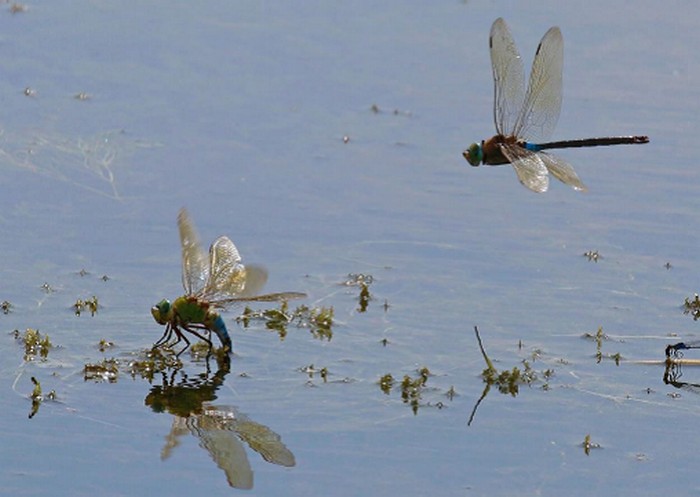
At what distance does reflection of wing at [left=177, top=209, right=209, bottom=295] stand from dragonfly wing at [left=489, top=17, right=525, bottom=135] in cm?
133

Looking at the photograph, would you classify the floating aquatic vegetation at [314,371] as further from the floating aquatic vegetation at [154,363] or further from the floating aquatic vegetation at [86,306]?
the floating aquatic vegetation at [86,306]

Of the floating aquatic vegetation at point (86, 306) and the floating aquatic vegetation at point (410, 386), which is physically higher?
the floating aquatic vegetation at point (86, 306)

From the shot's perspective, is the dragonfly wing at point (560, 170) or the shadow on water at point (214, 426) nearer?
the shadow on water at point (214, 426)

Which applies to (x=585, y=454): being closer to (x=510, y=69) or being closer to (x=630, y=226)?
(x=510, y=69)

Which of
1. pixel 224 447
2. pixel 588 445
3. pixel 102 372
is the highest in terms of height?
pixel 102 372

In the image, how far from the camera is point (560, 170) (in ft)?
20.7

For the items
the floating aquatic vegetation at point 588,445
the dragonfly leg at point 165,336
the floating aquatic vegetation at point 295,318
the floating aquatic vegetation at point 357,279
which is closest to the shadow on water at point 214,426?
the dragonfly leg at point 165,336

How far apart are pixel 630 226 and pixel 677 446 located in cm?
232

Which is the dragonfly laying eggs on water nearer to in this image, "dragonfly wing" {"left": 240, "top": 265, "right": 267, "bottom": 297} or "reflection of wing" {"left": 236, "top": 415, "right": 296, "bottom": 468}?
"dragonfly wing" {"left": 240, "top": 265, "right": 267, "bottom": 297}

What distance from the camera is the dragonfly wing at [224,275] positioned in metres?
6.78

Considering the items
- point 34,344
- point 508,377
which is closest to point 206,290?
point 34,344

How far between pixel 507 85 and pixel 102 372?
1880 millimetres

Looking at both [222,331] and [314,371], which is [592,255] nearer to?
[314,371]

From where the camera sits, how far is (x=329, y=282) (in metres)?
7.34
